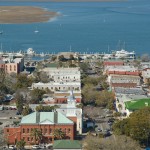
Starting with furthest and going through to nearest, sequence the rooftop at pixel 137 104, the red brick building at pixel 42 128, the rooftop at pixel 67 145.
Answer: the rooftop at pixel 137 104, the red brick building at pixel 42 128, the rooftop at pixel 67 145

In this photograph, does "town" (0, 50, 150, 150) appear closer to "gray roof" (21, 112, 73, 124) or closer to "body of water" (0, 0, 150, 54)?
"gray roof" (21, 112, 73, 124)

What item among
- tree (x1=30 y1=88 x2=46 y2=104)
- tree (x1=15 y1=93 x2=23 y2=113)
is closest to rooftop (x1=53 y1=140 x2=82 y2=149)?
tree (x1=15 y1=93 x2=23 y2=113)

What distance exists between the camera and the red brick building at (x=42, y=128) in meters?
27.3

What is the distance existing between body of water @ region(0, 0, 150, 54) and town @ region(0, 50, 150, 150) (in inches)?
323

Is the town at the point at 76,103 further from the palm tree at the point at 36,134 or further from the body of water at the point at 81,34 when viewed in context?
the body of water at the point at 81,34

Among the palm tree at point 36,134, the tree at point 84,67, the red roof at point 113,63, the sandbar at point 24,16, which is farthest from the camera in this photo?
the sandbar at point 24,16

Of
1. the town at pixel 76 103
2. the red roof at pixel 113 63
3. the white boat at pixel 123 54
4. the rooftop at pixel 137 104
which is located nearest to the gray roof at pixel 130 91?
the town at pixel 76 103

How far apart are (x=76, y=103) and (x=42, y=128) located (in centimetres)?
750

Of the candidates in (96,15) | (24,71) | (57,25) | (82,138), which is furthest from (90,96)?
(96,15)

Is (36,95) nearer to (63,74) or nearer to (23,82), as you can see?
(23,82)

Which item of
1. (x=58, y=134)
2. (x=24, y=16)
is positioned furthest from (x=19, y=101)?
(x=24, y=16)

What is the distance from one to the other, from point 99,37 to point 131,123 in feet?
170

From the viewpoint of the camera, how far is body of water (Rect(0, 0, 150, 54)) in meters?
69.4

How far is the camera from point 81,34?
81.8 meters
